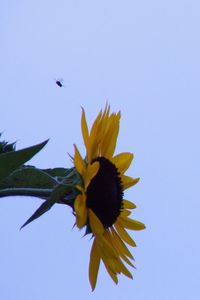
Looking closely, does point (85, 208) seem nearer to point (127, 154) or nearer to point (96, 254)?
point (96, 254)

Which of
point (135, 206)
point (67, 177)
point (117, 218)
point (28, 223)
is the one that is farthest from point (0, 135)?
point (135, 206)

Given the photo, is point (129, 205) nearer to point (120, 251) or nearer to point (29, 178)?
point (120, 251)

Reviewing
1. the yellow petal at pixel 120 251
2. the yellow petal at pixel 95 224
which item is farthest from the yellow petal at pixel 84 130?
the yellow petal at pixel 120 251

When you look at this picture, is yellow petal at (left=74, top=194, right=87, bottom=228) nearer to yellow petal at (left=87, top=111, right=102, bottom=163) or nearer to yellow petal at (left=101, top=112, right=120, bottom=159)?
yellow petal at (left=87, top=111, right=102, bottom=163)

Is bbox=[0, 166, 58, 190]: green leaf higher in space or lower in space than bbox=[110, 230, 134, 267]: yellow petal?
lower

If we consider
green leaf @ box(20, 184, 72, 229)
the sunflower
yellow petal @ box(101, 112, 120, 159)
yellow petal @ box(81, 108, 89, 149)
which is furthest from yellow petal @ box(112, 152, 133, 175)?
green leaf @ box(20, 184, 72, 229)
